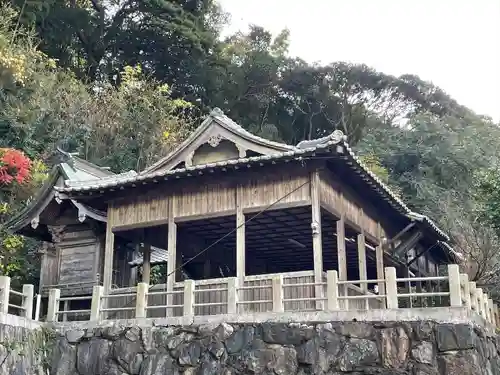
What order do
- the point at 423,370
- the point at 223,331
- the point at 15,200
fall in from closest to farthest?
1. the point at 423,370
2. the point at 223,331
3. the point at 15,200

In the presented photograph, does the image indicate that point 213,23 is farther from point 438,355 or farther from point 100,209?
point 438,355

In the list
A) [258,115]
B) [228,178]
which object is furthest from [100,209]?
[258,115]

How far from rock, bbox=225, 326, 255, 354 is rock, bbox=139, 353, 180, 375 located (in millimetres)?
1388

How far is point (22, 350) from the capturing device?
14.9m

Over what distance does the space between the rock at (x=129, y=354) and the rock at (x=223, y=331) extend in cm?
200

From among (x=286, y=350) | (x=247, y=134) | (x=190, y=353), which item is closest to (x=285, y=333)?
(x=286, y=350)

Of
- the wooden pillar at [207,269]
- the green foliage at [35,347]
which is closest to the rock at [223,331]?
the green foliage at [35,347]

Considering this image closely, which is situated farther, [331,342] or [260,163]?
[260,163]

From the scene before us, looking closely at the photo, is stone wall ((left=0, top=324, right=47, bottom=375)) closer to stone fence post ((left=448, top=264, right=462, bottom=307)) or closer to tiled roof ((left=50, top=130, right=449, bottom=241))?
tiled roof ((left=50, top=130, right=449, bottom=241))

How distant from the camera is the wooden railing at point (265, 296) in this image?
1311cm

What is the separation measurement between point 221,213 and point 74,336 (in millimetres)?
4798

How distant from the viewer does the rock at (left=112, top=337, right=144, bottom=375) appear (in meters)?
14.5

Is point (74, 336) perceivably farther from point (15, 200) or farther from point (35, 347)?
point (15, 200)

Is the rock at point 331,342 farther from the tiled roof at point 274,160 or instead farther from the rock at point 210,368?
the tiled roof at point 274,160
